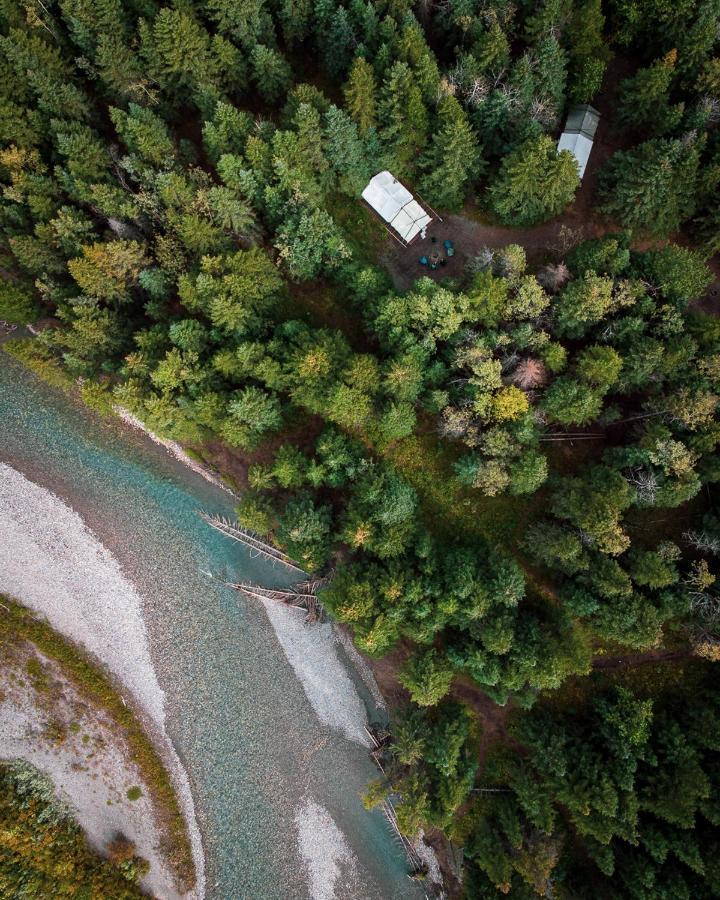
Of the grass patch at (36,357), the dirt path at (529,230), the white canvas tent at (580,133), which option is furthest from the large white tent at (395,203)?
the grass patch at (36,357)

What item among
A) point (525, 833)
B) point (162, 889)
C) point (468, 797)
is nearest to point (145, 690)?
point (162, 889)

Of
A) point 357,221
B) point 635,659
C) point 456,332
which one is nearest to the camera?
point 456,332

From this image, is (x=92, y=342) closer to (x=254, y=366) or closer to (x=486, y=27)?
(x=254, y=366)

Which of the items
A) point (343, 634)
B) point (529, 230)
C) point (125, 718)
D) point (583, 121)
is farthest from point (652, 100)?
point (125, 718)

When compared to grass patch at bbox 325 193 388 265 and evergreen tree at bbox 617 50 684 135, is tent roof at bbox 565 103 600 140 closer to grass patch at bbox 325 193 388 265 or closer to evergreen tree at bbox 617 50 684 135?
evergreen tree at bbox 617 50 684 135

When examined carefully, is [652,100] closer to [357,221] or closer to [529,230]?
[529,230]

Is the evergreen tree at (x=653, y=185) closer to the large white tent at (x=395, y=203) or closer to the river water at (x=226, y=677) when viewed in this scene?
the large white tent at (x=395, y=203)
